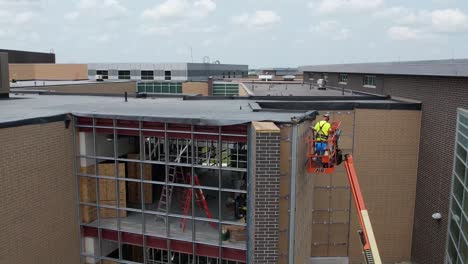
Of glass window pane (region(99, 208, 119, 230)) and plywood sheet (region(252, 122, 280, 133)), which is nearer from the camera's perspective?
plywood sheet (region(252, 122, 280, 133))

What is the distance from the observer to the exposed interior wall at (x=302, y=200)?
10477mm

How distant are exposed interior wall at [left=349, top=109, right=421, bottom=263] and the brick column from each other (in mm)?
7193

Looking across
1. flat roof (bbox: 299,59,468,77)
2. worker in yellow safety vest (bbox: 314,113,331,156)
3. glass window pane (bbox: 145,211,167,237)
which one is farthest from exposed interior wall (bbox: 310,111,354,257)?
glass window pane (bbox: 145,211,167,237)

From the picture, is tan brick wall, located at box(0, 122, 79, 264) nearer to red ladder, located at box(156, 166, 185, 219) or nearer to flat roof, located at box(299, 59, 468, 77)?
red ladder, located at box(156, 166, 185, 219)

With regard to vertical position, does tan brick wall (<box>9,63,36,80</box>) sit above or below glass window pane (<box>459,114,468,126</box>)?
above

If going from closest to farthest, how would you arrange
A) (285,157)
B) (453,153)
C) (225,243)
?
(285,157) < (225,243) < (453,153)

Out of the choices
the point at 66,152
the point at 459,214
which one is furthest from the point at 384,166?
the point at 66,152

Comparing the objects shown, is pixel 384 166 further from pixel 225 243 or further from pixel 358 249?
pixel 225 243

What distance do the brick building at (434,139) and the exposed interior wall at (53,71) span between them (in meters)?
56.7

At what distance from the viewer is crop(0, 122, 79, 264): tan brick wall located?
10312 mm

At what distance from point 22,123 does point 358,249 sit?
502 inches

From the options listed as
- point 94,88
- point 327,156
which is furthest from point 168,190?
point 94,88

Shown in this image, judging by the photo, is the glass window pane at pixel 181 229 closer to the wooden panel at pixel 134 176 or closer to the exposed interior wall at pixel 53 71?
the wooden panel at pixel 134 176

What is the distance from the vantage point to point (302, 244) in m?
11.6
